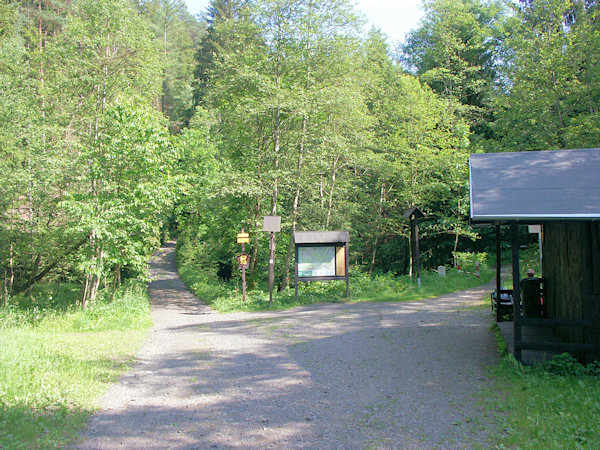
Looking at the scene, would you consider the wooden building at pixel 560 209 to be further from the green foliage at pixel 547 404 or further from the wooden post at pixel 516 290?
the green foliage at pixel 547 404

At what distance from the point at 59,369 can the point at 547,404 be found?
6.58m

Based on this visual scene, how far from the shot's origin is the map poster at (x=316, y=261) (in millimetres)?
15805

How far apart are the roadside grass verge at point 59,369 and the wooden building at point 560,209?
216 inches

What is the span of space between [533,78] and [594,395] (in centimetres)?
1744

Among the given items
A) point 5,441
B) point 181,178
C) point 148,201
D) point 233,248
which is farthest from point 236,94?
point 5,441

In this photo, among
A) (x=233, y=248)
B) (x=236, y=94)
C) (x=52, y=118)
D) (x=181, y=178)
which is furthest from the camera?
(x=233, y=248)

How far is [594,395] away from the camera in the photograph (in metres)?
5.60

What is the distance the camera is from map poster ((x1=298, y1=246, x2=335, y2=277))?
15805mm

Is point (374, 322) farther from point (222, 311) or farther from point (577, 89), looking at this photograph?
point (577, 89)

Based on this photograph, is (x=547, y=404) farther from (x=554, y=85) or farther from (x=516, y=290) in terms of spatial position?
(x=554, y=85)

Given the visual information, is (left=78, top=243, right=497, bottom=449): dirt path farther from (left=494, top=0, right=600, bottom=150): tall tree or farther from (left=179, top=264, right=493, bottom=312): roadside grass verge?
(left=494, top=0, right=600, bottom=150): tall tree

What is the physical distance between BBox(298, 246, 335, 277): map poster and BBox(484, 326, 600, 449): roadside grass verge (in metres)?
8.98

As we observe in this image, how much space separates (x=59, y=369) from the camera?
23.0ft

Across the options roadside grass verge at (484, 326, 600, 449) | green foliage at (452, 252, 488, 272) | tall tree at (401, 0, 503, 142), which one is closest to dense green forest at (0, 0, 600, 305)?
green foliage at (452, 252, 488, 272)
